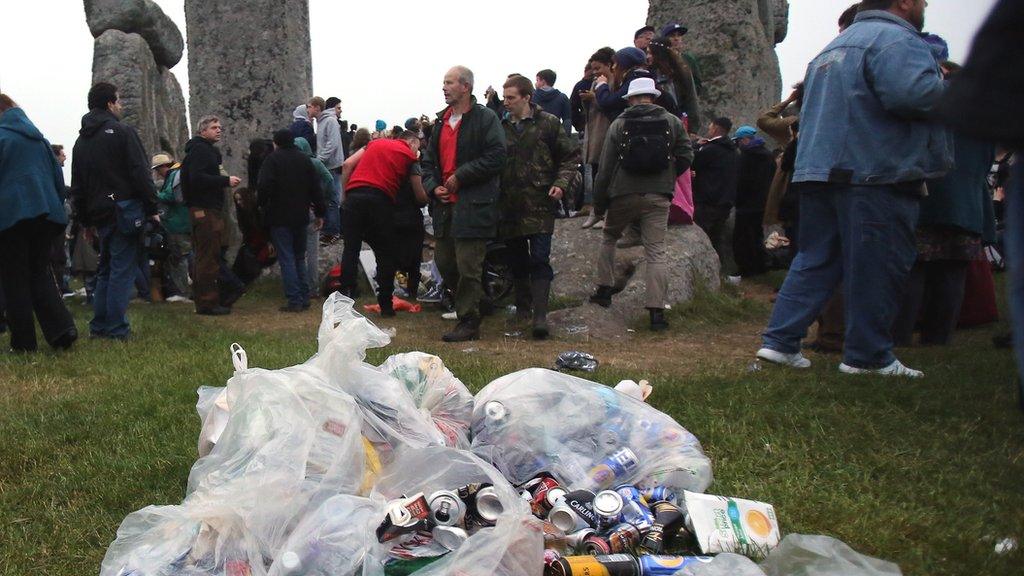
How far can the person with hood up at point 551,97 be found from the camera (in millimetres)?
10680

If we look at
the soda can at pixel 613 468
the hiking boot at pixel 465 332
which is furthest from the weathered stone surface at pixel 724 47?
the soda can at pixel 613 468

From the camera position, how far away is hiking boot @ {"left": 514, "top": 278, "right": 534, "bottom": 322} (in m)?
7.50

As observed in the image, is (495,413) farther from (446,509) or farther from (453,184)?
(453,184)

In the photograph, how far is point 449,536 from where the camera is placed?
7.84ft

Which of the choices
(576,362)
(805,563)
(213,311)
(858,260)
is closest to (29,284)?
(213,311)

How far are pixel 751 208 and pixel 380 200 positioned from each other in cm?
401

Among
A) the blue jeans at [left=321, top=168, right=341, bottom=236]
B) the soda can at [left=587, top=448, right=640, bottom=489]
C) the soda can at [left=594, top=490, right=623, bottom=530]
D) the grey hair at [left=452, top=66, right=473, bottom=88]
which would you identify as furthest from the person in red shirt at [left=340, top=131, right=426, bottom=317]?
the soda can at [left=594, top=490, right=623, bottom=530]

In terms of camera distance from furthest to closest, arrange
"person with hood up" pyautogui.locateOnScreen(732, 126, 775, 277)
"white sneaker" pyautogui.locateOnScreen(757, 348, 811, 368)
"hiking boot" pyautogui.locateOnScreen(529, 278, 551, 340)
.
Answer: "person with hood up" pyautogui.locateOnScreen(732, 126, 775, 277) < "hiking boot" pyautogui.locateOnScreen(529, 278, 551, 340) < "white sneaker" pyautogui.locateOnScreen(757, 348, 811, 368)

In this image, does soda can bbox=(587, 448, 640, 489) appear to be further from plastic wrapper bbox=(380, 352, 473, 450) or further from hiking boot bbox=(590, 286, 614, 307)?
hiking boot bbox=(590, 286, 614, 307)

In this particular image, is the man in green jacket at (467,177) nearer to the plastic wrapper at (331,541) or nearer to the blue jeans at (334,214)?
the plastic wrapper at (331,541)

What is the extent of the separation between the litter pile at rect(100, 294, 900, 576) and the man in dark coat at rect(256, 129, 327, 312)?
222 inches

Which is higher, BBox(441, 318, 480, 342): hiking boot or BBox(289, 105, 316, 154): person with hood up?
BBox(289, 105, 316, 154): person with hood up

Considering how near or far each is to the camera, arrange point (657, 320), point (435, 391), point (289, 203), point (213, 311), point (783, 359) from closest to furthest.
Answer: point (435, 391) < point (783, 359) < point (657, 320) < point (289, 203) < point (213, 311)

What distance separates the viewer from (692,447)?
128 inches
